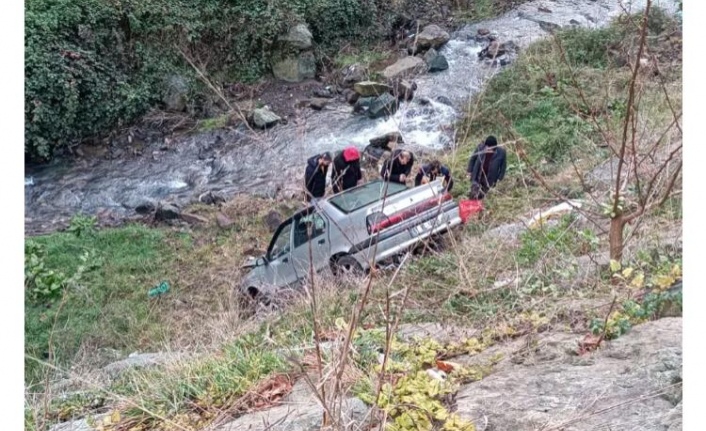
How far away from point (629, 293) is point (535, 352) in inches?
42.0

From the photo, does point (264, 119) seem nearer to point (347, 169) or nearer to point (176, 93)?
point (176, 93)

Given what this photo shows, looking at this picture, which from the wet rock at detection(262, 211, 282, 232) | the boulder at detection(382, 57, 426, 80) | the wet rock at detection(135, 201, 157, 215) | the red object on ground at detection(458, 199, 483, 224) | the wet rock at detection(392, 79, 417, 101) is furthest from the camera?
the boulder at detection(382, 57, 426, 80)

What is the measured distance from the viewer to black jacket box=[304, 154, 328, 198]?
30.4 feet

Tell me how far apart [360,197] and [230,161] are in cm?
713

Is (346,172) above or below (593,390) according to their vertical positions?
below

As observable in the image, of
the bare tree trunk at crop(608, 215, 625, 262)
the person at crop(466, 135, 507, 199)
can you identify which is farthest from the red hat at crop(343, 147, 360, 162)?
the bare tree trunk at crop(608, 215, 625, 262)

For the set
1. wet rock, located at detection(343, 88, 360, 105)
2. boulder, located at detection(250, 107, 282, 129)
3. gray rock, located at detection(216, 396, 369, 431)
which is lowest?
boulder, located at detection(250, 107, 282, 129)

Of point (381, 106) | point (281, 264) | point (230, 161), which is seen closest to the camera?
point (281, 264)

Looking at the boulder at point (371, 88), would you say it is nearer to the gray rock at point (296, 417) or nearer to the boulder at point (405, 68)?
the boulder at point (405, 68)

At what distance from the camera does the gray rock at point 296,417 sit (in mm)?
3301

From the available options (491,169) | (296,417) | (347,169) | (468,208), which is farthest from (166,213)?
(296,417)

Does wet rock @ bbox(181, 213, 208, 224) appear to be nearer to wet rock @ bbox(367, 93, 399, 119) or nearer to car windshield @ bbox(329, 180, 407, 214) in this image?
car windshield @ bbox(329, 180, 407, 214)

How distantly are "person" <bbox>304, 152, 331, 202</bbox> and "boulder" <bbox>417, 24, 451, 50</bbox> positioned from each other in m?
9.65

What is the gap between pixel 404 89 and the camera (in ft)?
50.5
